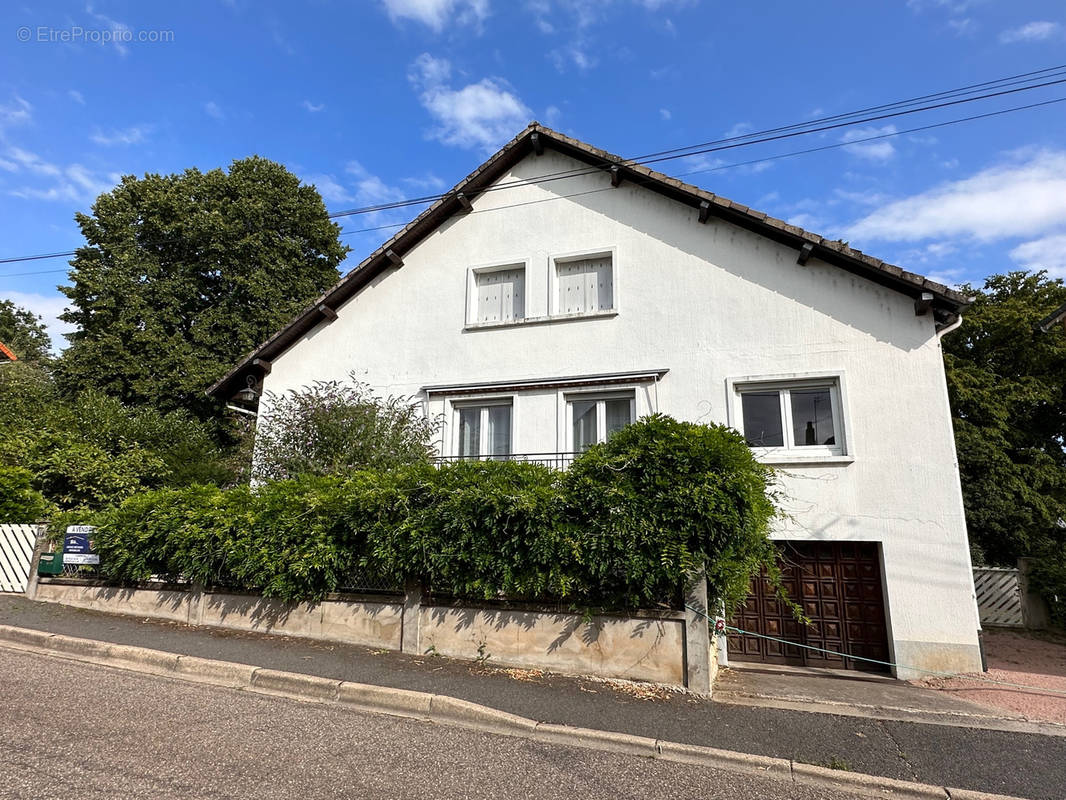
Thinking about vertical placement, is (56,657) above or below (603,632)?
below

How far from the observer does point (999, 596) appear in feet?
40.5

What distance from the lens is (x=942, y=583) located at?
316 inches

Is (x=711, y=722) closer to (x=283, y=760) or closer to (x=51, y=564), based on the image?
(x=283, y=760)

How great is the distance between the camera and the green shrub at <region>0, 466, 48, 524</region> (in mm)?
11445

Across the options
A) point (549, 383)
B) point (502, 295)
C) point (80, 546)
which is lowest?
point (80, 546)

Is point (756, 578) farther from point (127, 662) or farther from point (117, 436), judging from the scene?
point (117, 436)

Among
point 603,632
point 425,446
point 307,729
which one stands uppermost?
point 425,446

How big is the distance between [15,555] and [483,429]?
8.95 meters

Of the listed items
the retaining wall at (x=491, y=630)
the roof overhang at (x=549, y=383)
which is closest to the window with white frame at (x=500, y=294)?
the roof overhang at (x=549, y=383)

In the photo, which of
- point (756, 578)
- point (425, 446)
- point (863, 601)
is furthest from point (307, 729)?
point (863, 601)

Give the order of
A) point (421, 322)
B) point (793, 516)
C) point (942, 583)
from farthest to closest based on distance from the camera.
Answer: point (421, 322)
point (793, 516)
point (942, 583)

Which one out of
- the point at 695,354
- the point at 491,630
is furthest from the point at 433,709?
the point at 695,354

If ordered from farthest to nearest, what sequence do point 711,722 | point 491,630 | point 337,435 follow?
1. point 337,435
2. point 491,630
3. point 711,722

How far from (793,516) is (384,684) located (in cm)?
631
